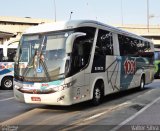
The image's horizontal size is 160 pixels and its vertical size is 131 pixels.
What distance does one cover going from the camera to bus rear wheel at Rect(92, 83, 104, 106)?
42.6 feet

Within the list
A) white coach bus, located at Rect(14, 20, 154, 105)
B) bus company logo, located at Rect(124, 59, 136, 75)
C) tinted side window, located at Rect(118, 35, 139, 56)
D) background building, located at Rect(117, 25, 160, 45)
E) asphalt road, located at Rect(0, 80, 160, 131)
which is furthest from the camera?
background building, located at Rect(117, 25, 160, 45)

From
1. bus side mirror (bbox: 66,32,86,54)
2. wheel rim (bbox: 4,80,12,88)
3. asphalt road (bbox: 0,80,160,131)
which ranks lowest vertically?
asphalt road (bbox: 0,80,160,131)

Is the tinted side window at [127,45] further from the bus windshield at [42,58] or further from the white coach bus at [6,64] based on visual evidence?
the white coach bus at [6,64]

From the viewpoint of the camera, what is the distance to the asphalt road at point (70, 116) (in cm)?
931

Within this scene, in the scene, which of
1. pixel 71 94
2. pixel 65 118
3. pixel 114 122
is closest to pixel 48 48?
pixel 71 94

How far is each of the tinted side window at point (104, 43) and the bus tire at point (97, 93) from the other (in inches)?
47.6

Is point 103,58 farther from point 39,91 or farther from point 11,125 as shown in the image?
point 11,125

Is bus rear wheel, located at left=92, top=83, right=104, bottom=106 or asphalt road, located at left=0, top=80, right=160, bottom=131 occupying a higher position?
bus rear wheel, located at left=92, top=83, right=104, bottom=106

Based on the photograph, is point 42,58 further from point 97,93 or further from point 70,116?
point 97,93

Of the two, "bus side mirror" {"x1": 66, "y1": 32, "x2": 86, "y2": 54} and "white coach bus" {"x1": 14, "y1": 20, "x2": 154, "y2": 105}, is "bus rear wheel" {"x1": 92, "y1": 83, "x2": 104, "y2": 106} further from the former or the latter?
"bus side mirror" {"x1": 66, "y1": 32, "x2": 86, "y2": 54}

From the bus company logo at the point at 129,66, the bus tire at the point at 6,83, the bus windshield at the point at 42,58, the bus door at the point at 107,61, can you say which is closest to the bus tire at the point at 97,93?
the bus door at the point at 107,61

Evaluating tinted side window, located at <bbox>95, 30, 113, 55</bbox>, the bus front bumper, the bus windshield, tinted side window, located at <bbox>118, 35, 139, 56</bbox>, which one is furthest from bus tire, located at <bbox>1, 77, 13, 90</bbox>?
the bus front bumper

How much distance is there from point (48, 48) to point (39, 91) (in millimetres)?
1414

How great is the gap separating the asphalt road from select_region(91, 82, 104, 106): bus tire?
0.20m
